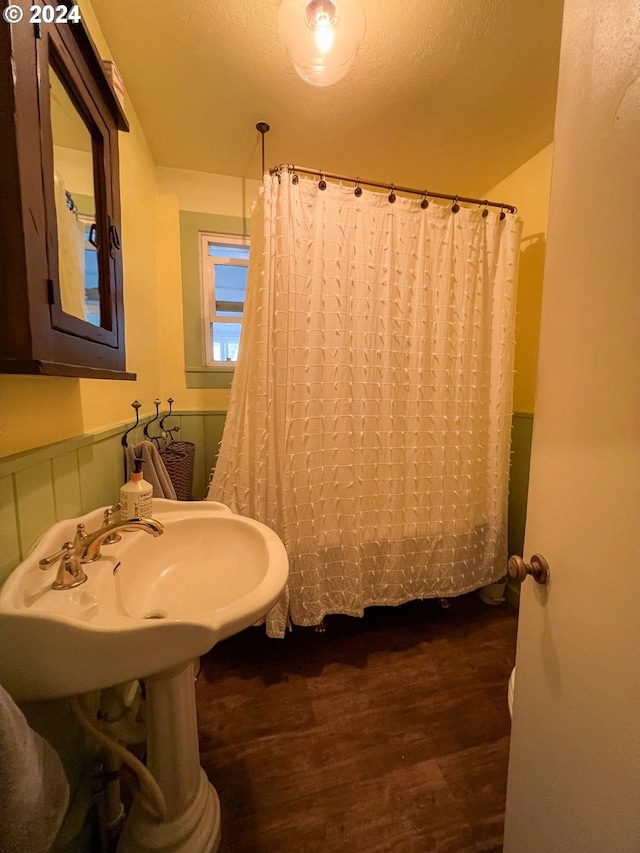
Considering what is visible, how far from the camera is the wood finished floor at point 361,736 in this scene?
884 mm

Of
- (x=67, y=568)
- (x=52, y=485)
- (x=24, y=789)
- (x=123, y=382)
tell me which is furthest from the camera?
(x=123, y=382)

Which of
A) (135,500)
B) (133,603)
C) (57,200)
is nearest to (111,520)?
(135,500)

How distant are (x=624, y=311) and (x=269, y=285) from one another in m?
1.10

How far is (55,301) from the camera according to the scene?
1.96 feet

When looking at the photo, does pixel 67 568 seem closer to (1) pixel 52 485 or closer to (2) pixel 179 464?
(1) pixel 52 485

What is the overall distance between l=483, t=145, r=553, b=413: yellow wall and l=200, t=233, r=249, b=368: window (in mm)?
1575

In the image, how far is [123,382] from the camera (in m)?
1.23

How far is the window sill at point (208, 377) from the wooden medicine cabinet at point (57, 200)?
3.15 feet

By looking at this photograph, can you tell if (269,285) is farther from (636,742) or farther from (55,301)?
(636,742)

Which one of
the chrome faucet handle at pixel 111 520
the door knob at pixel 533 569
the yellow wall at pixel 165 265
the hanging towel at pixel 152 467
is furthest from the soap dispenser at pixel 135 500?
the door knob at pixel 533 569

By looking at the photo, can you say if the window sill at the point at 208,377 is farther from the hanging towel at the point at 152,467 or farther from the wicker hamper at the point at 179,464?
the hanging towel at the point at 152,467

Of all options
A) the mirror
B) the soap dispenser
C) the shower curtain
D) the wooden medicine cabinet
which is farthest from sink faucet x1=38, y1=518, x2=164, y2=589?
the shower curtain

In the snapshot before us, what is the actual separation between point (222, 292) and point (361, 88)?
3.89 feet

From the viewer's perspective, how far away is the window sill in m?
1.89
